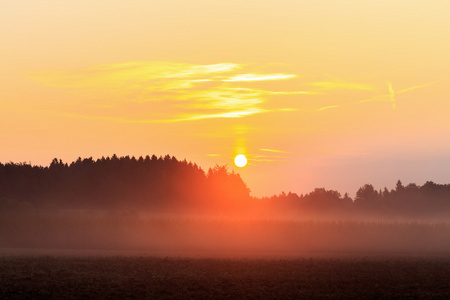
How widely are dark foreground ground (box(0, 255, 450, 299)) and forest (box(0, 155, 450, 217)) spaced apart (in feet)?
279

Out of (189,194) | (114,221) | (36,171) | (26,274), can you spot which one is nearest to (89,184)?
(36,171)

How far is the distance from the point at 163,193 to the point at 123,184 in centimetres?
964

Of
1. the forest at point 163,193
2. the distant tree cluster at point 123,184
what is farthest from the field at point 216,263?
the distant tree cluster at point 123,184

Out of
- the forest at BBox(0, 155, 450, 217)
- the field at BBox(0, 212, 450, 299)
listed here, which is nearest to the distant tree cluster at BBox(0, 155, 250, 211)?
the forest at BBox(0, 155, 450, 217)

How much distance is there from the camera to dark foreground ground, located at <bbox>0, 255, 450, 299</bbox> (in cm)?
3747

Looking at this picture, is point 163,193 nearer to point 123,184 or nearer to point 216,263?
point 123,184

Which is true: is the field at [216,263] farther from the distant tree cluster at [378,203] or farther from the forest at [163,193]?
the distant tree cluster at [378,203]

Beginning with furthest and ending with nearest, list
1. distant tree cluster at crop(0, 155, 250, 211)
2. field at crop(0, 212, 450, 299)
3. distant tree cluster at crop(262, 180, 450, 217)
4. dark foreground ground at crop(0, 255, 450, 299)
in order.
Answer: distant tree cluster at crop(262, 180, 450, 217), distant tree cluster at crop(0, 155, 250, 211), field at crop(0, 212, 450, 299), dark foreground ground at crop(0, 255, 450, 299)

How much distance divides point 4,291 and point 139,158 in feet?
442

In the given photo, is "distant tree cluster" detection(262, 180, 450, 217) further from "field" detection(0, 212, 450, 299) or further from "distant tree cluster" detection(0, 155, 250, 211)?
"field" detection(0, 212, 450, 299)

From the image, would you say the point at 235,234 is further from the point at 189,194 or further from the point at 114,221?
the point at 189,194

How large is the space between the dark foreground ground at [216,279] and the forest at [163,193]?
279 ft

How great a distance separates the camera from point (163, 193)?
16512cm

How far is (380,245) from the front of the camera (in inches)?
3644
